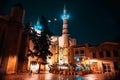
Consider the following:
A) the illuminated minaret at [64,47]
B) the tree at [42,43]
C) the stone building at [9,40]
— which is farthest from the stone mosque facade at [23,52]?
A: the tree at [42,43]

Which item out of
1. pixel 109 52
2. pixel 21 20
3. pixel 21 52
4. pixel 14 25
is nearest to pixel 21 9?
pixel 21 20

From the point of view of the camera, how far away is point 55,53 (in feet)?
171

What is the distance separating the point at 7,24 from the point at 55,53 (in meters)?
32.5

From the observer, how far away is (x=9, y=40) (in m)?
21.6

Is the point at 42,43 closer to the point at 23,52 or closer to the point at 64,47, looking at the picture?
the point at 23,52

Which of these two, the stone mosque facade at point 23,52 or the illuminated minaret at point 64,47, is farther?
the illuminated minaret at point 64,47

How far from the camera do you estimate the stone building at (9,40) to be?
2020 cm

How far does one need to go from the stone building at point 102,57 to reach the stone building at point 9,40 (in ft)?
58.3

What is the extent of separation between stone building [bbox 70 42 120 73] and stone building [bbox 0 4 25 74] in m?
17.8

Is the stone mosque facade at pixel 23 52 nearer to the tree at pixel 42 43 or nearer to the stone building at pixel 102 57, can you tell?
the stone building at pixel 102 57

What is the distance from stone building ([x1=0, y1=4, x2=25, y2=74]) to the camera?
2020 cm

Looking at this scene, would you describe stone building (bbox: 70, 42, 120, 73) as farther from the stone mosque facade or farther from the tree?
the tree

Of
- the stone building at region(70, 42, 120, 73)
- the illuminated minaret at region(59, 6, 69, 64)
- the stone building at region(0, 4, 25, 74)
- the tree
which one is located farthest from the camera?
the illuminated minaret at region(59, 6, 69, 64)

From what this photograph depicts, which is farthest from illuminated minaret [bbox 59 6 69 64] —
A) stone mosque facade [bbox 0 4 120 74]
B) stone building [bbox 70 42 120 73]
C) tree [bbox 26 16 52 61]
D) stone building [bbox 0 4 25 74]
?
stone building [bbox 0 4 25 74]
